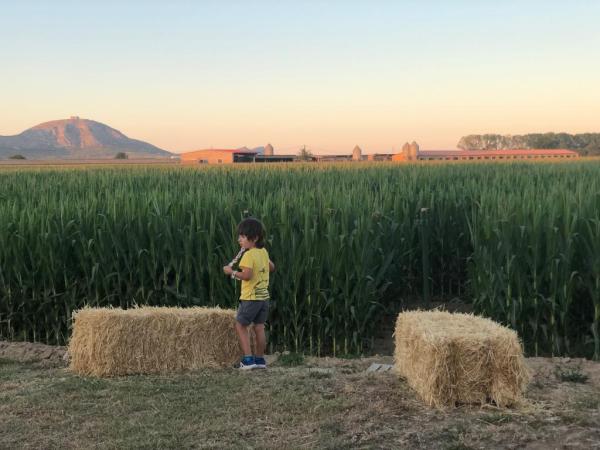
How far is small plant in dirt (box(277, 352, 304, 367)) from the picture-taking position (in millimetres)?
6789

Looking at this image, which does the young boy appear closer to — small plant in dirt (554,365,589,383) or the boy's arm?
the boy's arm

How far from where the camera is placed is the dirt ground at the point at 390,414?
4613 mm

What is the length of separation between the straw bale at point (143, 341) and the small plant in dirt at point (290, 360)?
2.22 feet

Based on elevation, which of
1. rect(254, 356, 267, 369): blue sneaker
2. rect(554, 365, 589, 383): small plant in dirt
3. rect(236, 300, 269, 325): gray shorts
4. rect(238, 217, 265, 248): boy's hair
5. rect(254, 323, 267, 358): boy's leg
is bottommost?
rect(554, 365, 589, 383): small plant in dirt

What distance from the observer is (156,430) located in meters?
4.84

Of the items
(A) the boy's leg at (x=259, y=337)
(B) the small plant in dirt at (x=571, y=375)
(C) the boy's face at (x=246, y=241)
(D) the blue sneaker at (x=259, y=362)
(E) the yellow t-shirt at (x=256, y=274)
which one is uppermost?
(C) the boy's face at (x=246, y=241)

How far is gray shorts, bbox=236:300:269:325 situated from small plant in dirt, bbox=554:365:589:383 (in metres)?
2.79

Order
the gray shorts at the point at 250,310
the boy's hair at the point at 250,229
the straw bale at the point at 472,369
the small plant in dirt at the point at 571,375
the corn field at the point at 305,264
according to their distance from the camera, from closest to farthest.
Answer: the straw bale at the point at 472,369, the small plant in dirt at the point at 571,375, the boy's hair at the point at 250,229, the gray shorts at the point at 250,310, the corn field at the point at 305,264

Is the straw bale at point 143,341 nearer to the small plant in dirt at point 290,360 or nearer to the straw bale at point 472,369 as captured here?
the small plant in dirt at point 290,360

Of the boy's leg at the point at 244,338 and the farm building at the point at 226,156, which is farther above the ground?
the farm building at the point at 226,156

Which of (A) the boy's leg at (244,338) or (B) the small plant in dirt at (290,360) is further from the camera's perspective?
(B) the small plant in dirt at (290,360)

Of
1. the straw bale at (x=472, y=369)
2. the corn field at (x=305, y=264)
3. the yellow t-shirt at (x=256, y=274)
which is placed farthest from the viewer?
the corn field at (x=305, y=264)

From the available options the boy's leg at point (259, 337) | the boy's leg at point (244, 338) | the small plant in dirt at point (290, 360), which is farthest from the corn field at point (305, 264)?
the boy's leg at point (244, 338)

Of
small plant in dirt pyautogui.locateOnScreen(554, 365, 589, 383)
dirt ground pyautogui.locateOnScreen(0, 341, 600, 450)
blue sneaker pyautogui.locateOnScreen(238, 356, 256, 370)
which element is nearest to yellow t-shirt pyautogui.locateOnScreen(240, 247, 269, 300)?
blue sneaker pyautogui.locateOnScreen(238, 356, 256, 370)
